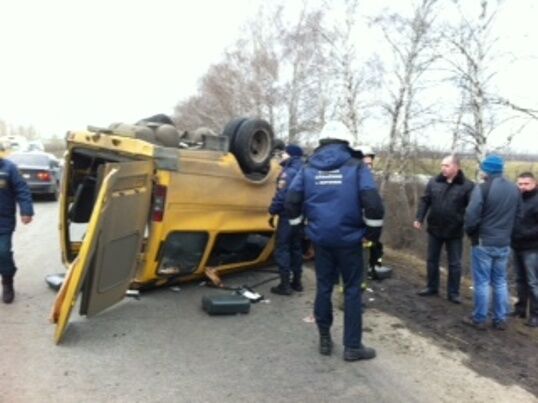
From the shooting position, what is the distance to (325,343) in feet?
15.8

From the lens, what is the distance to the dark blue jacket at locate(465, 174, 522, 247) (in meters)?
5.59

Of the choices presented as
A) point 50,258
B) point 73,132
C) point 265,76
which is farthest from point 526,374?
point 265,76

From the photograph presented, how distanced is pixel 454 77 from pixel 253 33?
15.7 meters

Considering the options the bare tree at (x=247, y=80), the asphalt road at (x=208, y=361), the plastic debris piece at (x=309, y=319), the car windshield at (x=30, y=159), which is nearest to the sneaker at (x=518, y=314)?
the asphalt road at (x=208, y=361)

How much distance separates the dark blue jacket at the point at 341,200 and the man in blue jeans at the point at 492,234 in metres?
1.62

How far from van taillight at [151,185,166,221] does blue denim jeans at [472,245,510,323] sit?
10.3 ft

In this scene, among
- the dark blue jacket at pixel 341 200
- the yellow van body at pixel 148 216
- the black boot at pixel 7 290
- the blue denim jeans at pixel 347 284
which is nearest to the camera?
the dark blue jacket at pixel 341 200

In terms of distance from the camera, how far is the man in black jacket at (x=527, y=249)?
604 cm

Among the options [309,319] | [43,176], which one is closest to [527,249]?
[309,319]

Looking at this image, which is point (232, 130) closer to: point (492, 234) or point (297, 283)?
point (297, 283)

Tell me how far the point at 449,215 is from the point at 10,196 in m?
4.77

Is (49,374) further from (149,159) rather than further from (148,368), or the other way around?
(149,159)

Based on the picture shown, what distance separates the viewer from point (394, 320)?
5.86 m

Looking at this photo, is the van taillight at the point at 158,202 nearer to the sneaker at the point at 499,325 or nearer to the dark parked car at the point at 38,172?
the sneaker at the point at 499,325
